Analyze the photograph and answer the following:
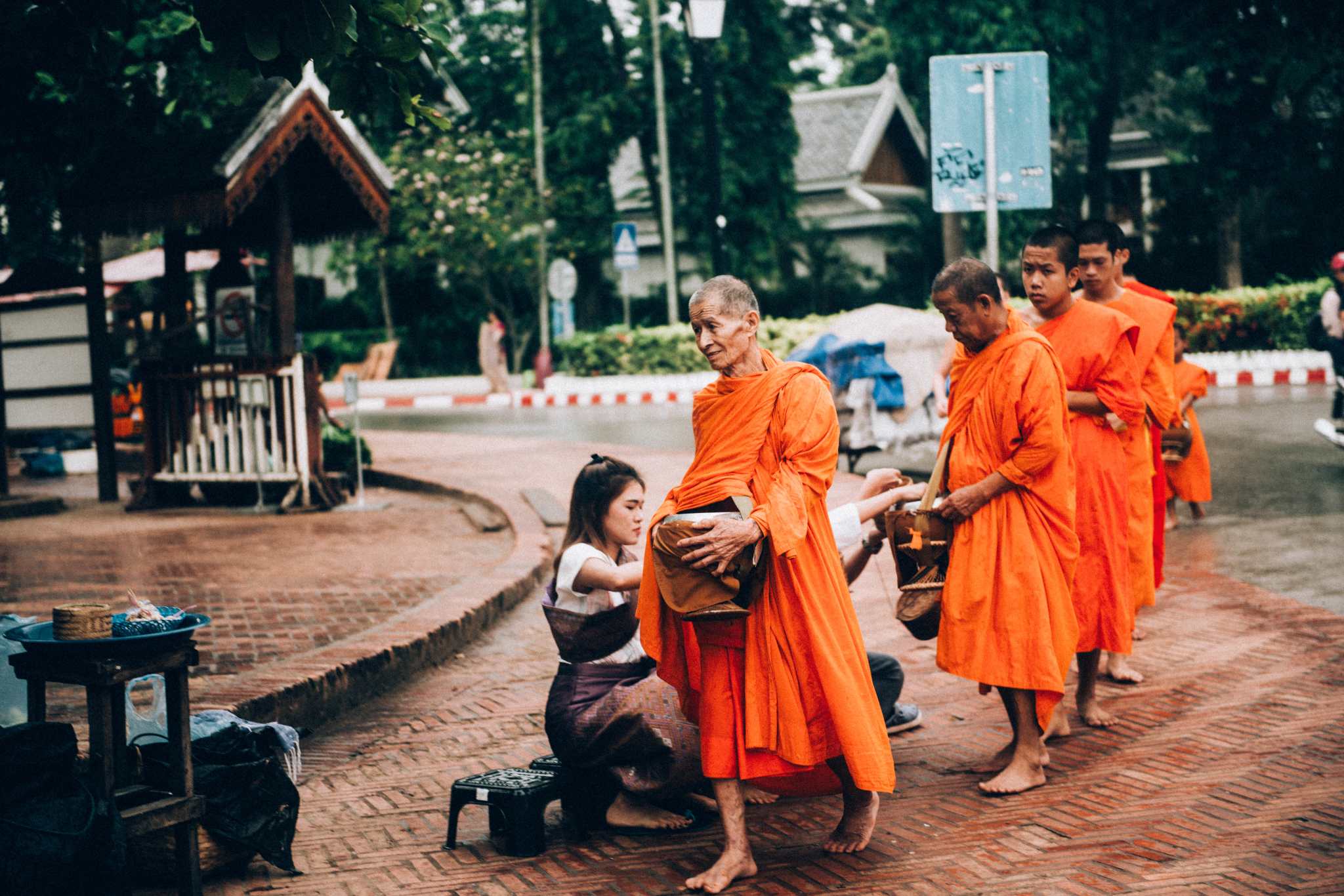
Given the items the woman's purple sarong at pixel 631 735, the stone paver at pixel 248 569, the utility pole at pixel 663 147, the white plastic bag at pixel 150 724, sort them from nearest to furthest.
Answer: the white plastic bag at pixel 150 724, the woman's purple sarong at pixel 631 735, the stone paver at pixel 248 569, the utility pole at pixel 663 147

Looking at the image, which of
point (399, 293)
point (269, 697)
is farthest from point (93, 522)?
point (399, 293)

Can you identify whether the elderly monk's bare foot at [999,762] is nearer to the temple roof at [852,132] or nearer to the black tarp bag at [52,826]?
the black tarp bag at [52,826]

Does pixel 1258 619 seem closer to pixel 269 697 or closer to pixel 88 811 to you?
pixel 269 697

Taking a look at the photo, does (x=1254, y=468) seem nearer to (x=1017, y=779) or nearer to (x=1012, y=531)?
(x=1012, y=531)

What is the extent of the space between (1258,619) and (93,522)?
8716 millimetres

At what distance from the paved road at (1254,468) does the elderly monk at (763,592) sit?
4048 mm

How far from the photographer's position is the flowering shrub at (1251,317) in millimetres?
22188

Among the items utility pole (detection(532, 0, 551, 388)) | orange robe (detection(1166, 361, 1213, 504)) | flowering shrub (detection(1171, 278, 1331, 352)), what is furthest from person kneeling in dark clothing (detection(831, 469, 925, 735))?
utility pole (detection(532, 0, 551, 388))

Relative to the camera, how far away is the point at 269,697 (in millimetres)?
5074

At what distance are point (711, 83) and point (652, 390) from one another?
12.6 meters

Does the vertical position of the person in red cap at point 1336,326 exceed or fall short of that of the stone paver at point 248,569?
it exceeds it

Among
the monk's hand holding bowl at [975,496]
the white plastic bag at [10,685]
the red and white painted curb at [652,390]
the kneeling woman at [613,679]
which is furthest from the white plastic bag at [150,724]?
the red and white painted curb at [652,390]

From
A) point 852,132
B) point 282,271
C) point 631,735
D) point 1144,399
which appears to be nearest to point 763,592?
point 631,735

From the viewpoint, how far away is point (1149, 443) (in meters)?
5.66
